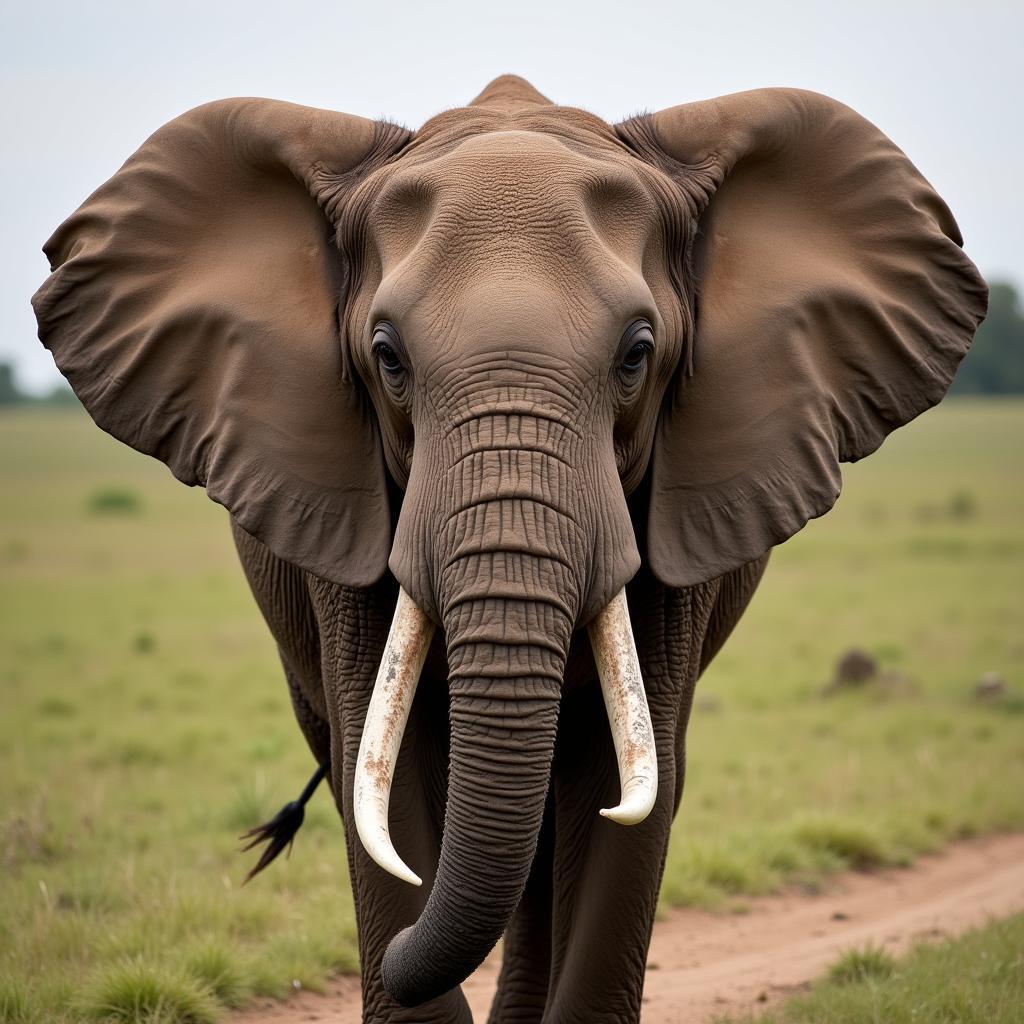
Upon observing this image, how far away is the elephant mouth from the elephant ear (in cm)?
41

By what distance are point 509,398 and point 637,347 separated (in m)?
0.42

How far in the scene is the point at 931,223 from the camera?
4.93 m

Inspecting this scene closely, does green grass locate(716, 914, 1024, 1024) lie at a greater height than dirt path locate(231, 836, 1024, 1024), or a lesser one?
greater

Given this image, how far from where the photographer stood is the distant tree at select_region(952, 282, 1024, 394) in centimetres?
10912

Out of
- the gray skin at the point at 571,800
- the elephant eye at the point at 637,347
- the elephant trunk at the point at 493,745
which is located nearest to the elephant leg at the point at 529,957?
the gray skin at the point at 571,800

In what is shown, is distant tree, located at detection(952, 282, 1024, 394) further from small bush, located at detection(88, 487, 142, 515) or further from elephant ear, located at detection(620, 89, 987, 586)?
elephant ear, located at detection(620, 89, 987, 586)

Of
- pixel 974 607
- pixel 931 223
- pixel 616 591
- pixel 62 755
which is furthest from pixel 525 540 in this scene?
pixel 974 607

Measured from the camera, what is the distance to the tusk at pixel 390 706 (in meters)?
3.80

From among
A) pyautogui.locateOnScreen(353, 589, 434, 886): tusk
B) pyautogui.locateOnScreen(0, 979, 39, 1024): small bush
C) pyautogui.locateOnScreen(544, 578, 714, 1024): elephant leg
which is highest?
pyautogui.locateOnScreen(353, 589, 434, 886): tusk

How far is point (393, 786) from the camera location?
175 inches

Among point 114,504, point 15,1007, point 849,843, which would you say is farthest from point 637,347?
point 114,504

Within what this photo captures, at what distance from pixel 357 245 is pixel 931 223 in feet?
5.70

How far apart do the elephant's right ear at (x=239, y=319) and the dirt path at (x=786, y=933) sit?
239 centimetres

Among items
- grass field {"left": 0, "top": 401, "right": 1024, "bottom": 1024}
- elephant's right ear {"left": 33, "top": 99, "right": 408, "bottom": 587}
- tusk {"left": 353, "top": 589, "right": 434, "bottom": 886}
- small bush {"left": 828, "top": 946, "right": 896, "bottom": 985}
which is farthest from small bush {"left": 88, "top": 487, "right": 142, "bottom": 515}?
tusk {"left": 353, "top": 589, "right": 434, "bottom": 886}
